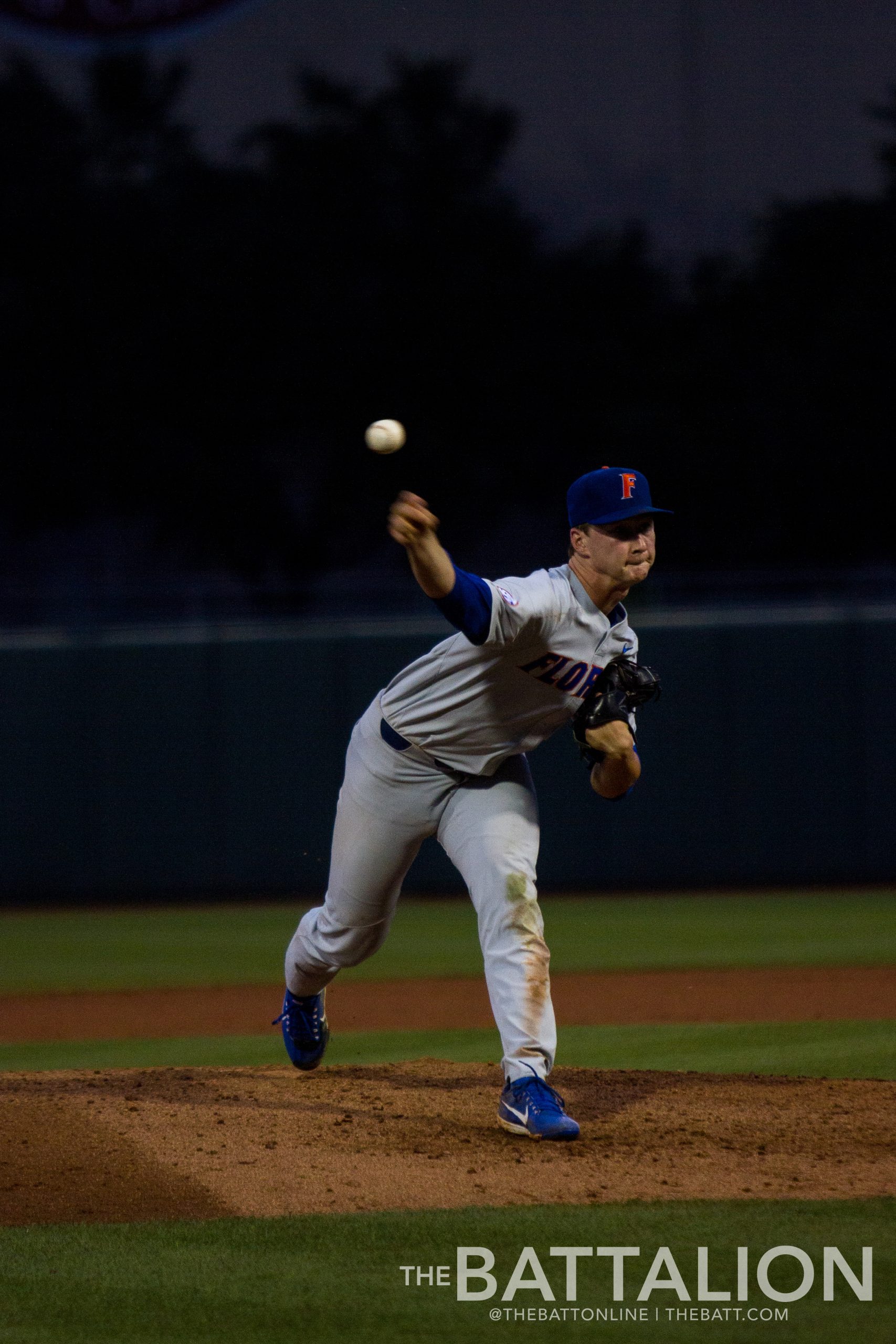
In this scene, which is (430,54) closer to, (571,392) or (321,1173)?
(571,392)

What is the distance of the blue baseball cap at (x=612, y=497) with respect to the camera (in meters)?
3.92

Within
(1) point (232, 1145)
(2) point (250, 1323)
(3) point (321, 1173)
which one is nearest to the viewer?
(2) point (250, 1323)

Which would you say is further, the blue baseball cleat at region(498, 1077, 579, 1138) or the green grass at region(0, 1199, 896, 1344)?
the blue baseball cleat at region(498, 1077, 579, 1138)

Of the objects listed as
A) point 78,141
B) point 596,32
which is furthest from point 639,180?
point 78,141

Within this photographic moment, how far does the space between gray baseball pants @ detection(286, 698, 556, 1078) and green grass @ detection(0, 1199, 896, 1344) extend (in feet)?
2.15

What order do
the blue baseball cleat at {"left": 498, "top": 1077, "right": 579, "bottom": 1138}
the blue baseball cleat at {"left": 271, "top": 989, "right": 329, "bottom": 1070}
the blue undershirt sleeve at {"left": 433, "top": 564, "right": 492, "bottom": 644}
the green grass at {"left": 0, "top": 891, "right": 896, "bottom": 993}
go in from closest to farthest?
the blue undershirt sleeve at {"left": 433, "top": 564, "right": 492, "bottom": 644}, the blue baseball cleat at {"left": 498, "top": 1077, "right": 579, "bottom": 1138}, the blue baseball cleat at {"left": 271, "top": 989, "right": 329, "bottom": 1070}, the green grass at {"left": 0, "top": 891, "right": 896, "bottom": 993}

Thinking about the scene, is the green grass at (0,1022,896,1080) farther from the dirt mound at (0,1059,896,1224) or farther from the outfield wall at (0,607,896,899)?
the outfield wall at (0,607,896,899)

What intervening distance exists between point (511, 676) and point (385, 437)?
66 cm

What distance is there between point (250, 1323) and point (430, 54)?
21.8m

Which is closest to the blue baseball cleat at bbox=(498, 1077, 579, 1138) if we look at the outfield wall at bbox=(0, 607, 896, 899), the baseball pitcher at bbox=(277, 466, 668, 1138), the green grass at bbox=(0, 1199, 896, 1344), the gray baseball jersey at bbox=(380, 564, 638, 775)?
the baseball pitcher at bbox=(277, 466, 668, 1138)

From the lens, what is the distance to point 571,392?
21.8 m

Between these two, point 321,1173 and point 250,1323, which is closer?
point 250,1323

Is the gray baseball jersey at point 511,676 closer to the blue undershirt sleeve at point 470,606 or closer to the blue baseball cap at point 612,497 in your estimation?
the blue undershirt sleeve at point 470,606

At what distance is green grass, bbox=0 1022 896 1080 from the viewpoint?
5.37 metres
